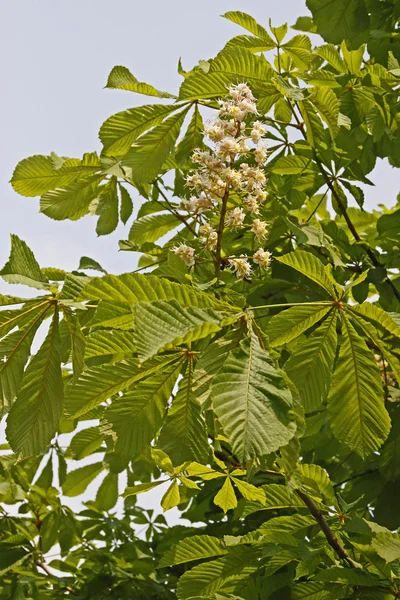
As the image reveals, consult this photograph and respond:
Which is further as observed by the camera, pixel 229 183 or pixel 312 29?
pixel 312 29

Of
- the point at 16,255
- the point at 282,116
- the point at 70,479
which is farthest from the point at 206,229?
the point at 70,479

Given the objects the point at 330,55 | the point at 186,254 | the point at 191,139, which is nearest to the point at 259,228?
the point at 186,254

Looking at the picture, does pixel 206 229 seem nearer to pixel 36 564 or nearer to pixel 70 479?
pixel 70 479

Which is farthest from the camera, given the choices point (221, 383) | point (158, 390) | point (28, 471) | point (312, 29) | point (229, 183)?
point (28, 471)

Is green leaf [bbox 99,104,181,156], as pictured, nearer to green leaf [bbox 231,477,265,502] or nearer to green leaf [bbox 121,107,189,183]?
green leaf [bbox 121,107,189,183]

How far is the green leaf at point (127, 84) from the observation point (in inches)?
71.2

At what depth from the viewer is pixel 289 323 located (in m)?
1.29

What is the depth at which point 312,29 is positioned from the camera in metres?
2.79

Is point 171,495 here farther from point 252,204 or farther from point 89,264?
point 89,264

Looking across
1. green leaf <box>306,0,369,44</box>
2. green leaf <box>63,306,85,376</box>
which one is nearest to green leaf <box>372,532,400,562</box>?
green leaf <box>63,306,85,376</box>

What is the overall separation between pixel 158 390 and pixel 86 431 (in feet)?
3.77

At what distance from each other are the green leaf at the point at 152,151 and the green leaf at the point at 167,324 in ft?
2.51

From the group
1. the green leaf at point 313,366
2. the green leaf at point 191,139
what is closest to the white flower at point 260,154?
the green leaf at point 191,139

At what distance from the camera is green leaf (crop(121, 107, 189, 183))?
1.73 metres
